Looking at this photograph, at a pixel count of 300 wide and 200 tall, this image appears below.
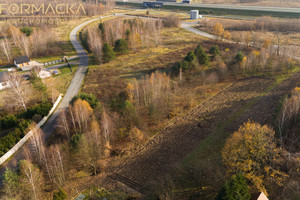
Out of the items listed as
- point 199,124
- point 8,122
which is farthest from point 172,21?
point 8,122

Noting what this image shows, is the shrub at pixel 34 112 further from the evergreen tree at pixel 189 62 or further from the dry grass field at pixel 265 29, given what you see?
the dry grass field at pixel 265 29

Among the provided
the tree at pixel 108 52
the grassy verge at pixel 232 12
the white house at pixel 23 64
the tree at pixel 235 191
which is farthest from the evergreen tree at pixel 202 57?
the grassy verge at pixel 232 12

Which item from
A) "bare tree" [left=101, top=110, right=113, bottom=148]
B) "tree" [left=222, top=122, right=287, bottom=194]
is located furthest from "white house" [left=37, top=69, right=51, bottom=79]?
"tree" [left=222, top=122, right=287, bottom=194]

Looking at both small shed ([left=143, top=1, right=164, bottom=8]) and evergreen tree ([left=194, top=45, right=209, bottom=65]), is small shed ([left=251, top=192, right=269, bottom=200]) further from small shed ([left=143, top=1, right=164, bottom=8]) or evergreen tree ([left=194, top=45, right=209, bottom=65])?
small shed ([left=143, top=1, right=164, bottom=8])

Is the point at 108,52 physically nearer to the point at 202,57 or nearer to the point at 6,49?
the point at 202,57

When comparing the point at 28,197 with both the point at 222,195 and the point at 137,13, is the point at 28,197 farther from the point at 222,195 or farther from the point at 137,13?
the point at 137,13

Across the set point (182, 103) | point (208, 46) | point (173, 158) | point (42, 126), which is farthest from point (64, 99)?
point (208, 46)
